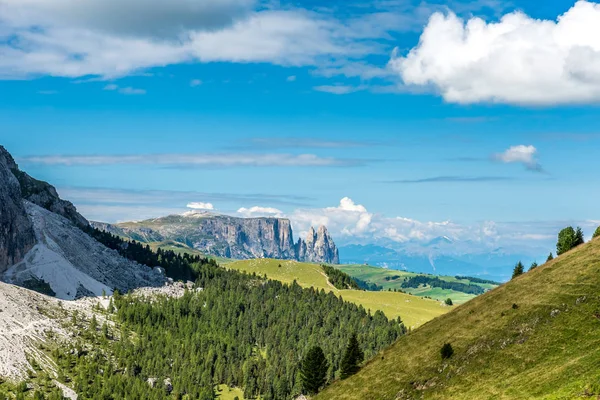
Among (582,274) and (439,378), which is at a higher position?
(582,274)

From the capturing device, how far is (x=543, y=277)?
445ft

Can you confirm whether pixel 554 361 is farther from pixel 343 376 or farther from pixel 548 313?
pixel 343 376

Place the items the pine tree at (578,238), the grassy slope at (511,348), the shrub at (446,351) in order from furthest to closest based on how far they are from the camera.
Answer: the pine tree at (578,238) → the shrub at (446,351) → the grassy slope at (511,348)

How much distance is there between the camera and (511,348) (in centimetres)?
10606

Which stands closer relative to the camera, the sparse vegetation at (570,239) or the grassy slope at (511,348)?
the grassy slope at (511,348)

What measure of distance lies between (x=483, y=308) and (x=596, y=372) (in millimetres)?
66025

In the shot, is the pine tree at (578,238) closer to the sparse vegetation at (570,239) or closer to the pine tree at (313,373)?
the sparse vegetation at (570,239)

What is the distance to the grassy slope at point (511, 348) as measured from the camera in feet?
280

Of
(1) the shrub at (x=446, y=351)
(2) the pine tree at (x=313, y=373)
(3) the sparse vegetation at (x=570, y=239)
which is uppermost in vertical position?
(3) the sparse vegetation at (x=570, y=239)

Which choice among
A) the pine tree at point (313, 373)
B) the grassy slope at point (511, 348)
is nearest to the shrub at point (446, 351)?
the grassy slope at point (511, 348)

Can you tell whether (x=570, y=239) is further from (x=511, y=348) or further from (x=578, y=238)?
(x=511, y=348)

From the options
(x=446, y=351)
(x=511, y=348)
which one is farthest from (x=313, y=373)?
(x=511, y=348)

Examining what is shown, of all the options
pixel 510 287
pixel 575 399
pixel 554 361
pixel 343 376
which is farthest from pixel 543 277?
pixel 575 399

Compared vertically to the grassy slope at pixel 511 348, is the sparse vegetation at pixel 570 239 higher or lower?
higher
